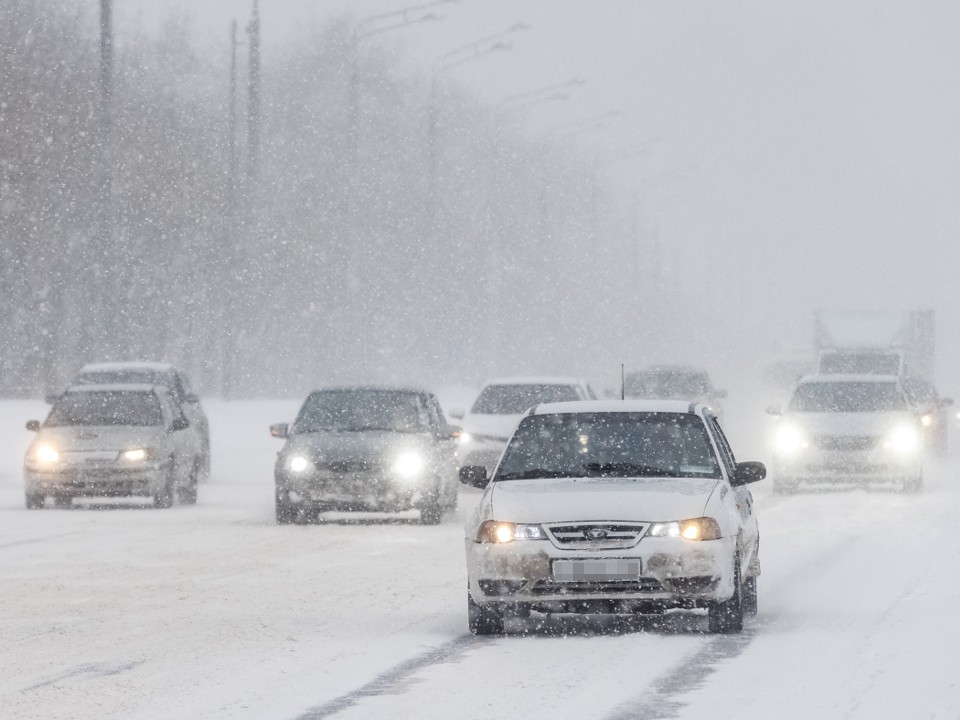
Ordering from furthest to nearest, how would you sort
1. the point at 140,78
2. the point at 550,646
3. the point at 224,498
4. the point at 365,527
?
the point at 140,78 < the point at 224,498 < the point at 365,527 < the point at 550,646

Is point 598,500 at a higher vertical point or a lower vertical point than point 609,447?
lower

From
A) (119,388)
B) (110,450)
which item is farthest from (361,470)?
(119,388)

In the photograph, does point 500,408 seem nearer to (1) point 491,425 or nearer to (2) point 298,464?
(1) point 491,425

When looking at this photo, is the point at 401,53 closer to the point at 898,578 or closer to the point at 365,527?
the point at 365,527

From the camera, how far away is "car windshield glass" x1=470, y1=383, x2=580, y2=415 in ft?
103

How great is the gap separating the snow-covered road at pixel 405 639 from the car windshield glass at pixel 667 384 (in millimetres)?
20103

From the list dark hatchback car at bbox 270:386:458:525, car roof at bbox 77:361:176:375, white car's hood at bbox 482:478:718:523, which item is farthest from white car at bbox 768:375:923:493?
white car's hood at bbox 482:478:718:523

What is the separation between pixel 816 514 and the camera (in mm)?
24953

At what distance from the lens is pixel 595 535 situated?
1232cm

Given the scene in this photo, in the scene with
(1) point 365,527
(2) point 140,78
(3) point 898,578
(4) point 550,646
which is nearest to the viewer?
(4) point 550,646

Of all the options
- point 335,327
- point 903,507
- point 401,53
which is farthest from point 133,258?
point 903,507

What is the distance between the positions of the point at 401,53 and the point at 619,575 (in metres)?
87.2

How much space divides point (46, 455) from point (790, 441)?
9.83 metres

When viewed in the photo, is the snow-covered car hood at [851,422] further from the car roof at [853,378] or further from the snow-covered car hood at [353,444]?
the snow-covered car hood at [353,444]
